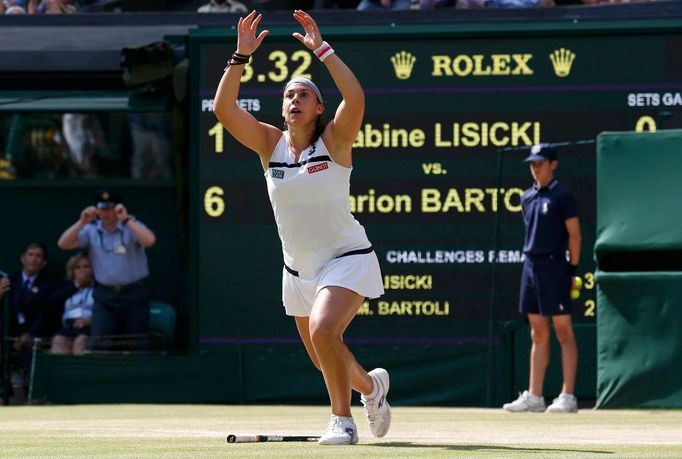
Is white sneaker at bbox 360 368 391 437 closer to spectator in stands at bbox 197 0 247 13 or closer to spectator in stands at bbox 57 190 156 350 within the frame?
spectator in stands at bbox 57 190 156 350

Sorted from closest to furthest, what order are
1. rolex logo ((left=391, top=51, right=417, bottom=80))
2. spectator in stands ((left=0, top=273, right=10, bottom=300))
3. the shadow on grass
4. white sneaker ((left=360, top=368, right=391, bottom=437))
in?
the shadow on grass → white sneaker ((left=360, top=368, right=391, bottom=437)) → rolex logo ((left=391, top=51, right=417, bottom=80)) → spectator in stands ((left=0, top=273, right=10, bottom=300))

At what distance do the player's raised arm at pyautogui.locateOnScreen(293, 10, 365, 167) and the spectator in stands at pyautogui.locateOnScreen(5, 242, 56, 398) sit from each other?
7.55 meters

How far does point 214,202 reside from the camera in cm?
1402

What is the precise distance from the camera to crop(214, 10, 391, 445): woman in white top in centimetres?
774

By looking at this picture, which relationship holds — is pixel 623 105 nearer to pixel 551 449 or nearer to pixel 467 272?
pixel 467 272

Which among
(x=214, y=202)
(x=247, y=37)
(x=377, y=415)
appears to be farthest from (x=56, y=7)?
Answer: (x=377, y=415)

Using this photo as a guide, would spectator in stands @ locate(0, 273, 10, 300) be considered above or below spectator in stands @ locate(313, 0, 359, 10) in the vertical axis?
below

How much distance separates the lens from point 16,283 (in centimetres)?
1546

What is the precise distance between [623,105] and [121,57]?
4.83 m

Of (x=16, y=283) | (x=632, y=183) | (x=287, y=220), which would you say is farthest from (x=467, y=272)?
(x=287, y=220)

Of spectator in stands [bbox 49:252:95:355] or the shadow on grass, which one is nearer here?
the shadow on grass

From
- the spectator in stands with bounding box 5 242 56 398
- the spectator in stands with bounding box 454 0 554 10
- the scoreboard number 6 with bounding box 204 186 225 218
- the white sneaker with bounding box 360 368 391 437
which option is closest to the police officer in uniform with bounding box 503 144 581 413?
the scoreboard number 6 with bounding box 204 186 225 218

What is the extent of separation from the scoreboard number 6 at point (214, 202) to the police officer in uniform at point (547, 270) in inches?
118

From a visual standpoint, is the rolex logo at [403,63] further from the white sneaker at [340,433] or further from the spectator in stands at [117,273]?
the white sneaker at [340,433]
